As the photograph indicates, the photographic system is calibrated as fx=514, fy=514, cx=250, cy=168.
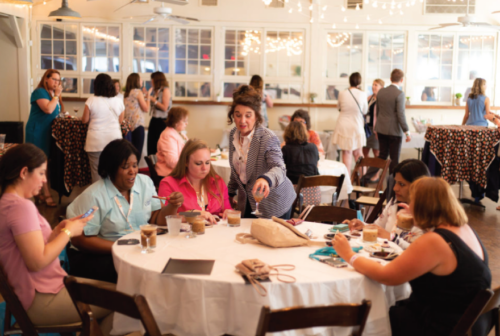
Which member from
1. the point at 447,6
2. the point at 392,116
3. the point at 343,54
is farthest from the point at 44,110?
the point at 447,6

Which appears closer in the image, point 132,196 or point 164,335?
point 164,335

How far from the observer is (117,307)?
186cm

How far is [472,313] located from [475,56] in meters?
9.53

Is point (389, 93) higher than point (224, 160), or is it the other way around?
point (389, 93)

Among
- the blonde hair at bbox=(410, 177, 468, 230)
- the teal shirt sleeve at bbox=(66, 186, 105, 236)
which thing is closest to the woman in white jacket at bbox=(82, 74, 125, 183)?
the teal shirt sleeve at bbox=(66, 186, 105, 236)

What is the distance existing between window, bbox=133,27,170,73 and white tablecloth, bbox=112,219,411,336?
321 inches

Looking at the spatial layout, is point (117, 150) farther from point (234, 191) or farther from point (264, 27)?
point (264, 27)

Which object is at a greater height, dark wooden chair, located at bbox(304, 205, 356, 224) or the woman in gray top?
the woman in gray top

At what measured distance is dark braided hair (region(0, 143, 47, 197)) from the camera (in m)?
2.35

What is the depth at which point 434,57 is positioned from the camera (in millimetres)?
10312

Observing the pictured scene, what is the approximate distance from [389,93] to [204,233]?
5.67 m

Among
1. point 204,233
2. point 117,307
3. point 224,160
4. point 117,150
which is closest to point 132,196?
point 117,150

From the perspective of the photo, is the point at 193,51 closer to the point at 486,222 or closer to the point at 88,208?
the point at 486,222

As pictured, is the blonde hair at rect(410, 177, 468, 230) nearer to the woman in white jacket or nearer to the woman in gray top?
the woman in white jacket
